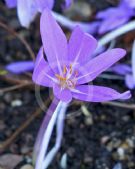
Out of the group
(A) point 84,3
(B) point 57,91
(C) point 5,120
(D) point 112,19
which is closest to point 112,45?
(D) point 112,19

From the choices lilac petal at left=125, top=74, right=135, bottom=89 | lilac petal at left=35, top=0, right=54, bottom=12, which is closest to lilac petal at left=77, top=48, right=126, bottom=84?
lilac petal at left=35, top=0, right=54, bottom=12

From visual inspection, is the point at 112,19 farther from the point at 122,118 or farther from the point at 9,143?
the point at 9,143

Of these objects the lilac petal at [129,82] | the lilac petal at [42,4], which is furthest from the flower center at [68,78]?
the lilac petal at [129,82]

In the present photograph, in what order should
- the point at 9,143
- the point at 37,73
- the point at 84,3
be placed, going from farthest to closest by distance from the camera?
1. the point at 84,3
2. the point at 9,143
3. the point at 37,73

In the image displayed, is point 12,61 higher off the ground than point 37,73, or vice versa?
point 37,73

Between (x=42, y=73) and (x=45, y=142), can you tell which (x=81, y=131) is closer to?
(x=45, y=142)

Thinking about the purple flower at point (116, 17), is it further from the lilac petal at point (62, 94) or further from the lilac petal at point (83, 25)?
the lilac petal at point (62, 94)
